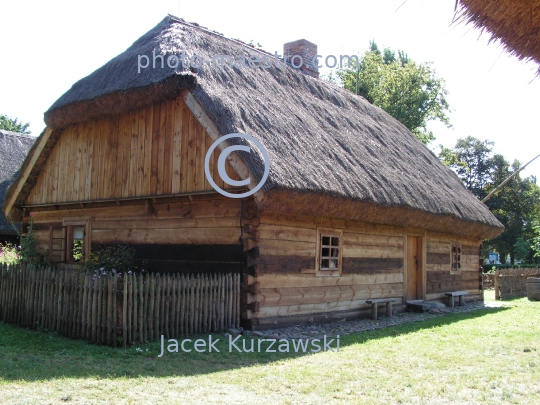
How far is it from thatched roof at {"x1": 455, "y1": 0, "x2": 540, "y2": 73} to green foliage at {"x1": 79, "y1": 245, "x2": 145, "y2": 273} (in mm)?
9654

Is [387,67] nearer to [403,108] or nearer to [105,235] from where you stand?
[403,108]

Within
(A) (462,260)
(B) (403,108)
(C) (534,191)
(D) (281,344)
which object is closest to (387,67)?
(B) (403,108)

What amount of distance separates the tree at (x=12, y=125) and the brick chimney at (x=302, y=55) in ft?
129

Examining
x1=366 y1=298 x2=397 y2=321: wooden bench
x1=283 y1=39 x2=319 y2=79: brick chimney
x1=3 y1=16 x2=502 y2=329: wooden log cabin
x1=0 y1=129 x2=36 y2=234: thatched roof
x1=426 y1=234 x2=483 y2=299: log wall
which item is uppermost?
x1=283 y1=39 x2=319 y2=79: brick chimney

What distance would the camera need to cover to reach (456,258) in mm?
17656

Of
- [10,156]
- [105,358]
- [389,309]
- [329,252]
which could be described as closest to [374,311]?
[389,309]

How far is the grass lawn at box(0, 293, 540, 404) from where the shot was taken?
5.82 metres

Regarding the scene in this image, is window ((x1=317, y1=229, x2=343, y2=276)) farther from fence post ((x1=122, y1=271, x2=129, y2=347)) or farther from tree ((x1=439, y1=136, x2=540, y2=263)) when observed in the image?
tree ((x1=439, y1=136, x2=540, y2=263))

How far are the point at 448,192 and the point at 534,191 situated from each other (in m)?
34.8

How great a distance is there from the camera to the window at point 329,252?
11.4 m

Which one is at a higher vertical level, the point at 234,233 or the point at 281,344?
the point at 234,233

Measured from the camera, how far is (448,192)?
15750 millimetres

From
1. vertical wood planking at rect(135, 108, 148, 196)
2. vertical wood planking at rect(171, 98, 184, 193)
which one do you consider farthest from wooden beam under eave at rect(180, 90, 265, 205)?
vertical wood planking at rect(135, 108, 148, 196)

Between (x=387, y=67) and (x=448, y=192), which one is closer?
(x=448, y=192)
